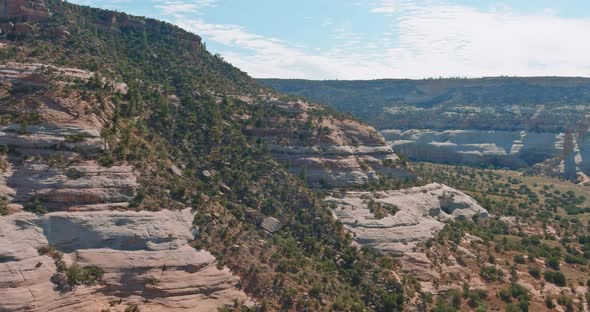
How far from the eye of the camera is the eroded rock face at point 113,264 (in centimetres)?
3058

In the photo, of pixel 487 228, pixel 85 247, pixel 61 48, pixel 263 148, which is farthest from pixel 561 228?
pixel 61 48

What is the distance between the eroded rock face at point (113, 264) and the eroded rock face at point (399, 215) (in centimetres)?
2152

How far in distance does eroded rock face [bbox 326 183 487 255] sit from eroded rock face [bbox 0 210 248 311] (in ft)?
70.6

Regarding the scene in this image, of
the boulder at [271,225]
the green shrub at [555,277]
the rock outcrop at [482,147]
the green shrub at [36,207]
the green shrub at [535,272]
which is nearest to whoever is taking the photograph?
the green shrub at [36,207]

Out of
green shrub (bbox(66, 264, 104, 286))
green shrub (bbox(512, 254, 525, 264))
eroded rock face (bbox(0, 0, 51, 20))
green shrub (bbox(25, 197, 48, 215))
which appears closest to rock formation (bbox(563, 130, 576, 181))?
→ green shrub (bbox(512, 254, 525, 264))

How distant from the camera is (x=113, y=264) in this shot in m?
33.8

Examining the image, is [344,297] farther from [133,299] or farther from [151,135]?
[151,135]

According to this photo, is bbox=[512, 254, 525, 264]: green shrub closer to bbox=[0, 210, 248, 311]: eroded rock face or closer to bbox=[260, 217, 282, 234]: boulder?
bbox=[260, 217, 282, 234]: boulder

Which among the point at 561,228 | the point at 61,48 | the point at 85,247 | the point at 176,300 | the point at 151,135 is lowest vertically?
the point at 561,228

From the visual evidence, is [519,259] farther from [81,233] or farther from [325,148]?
[81,233]

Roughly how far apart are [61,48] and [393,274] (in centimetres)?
4697

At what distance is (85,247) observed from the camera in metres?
34.1

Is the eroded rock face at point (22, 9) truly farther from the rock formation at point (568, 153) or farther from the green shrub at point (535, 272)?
the rock formation at point (568, 153)

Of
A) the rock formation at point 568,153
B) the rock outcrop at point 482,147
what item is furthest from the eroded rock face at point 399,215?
the rock outcrop at point 482,147
